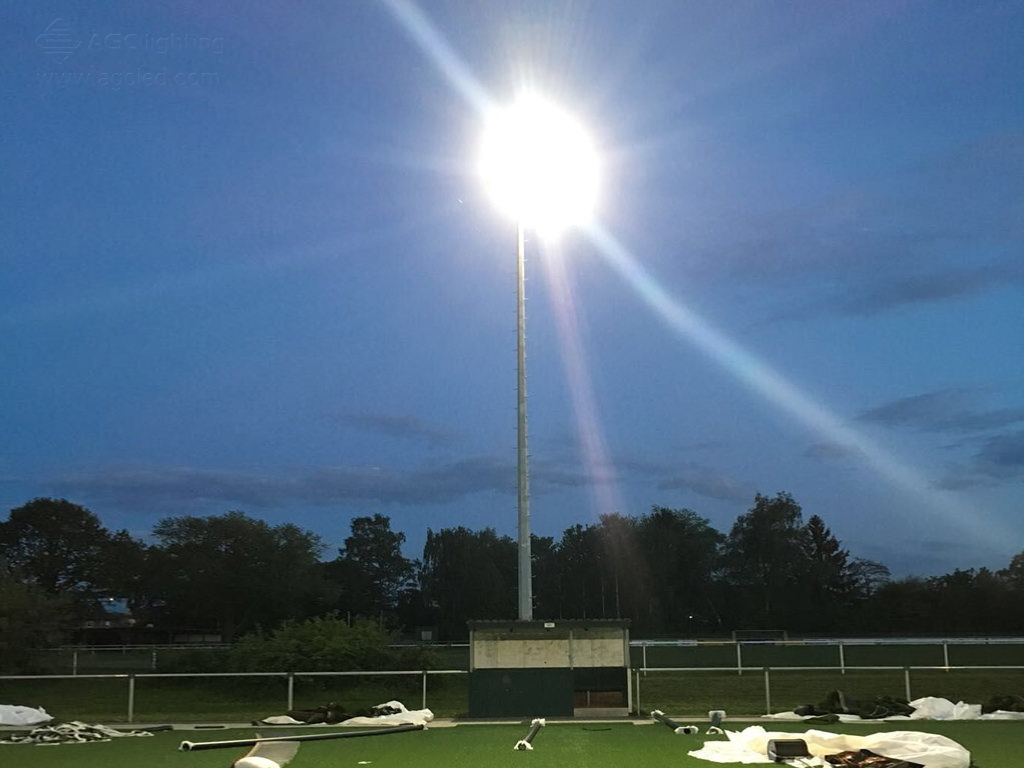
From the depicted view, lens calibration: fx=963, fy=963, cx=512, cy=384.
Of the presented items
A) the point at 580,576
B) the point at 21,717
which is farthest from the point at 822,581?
the point at 21,717

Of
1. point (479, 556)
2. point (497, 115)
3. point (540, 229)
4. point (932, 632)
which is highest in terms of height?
point (497, 115)

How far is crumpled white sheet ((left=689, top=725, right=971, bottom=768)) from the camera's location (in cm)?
1098

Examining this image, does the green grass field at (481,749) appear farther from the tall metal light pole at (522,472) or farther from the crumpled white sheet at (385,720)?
the tall metal light pole at (522,472)

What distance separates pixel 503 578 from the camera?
102 metres

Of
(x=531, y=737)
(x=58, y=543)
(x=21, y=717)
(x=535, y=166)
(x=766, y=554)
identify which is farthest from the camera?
(x=766, y=554)

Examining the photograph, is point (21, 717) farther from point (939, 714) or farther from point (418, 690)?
point (939, 714)

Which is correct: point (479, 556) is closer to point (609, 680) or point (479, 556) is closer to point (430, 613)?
point (430, 613)

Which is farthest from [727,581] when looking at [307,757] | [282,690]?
[307,757]

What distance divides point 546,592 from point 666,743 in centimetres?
8779

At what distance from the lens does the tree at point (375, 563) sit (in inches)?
4048

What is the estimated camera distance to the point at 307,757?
13133 millimetres

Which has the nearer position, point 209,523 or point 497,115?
point 497,115

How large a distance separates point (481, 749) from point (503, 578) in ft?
293

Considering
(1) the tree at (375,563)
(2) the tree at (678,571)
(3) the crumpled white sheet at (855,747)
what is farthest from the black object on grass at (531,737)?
(1) the tree at (375,563)
